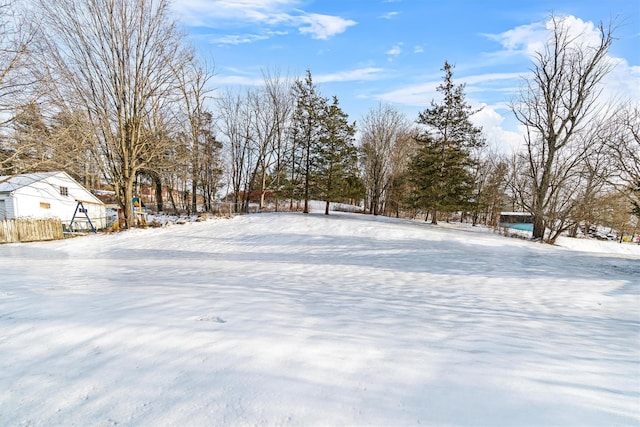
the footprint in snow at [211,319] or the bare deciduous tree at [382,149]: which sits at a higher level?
the bare deciduous tree at [382,149]

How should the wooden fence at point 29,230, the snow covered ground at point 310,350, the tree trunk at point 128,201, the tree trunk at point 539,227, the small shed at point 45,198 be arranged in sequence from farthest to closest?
the small shed at point 45,198, the tree trunk at point 539,227, the tree trunk at point 128,201, the wooden fence at point 29,230, the snow covered ground at point 310,350

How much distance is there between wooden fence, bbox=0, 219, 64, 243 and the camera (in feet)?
44.0

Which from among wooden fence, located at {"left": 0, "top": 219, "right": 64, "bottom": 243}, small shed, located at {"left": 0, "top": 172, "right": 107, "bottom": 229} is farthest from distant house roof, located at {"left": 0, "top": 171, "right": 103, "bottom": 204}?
wooden fence, located at {"left": 0, "top": 219, "right": 64, "bottom": 243}

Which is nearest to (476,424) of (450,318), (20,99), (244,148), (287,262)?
(450,318)

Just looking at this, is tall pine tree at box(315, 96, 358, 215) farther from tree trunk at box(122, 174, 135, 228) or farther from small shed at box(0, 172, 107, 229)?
small shed at box(0, 172, 107, 229)

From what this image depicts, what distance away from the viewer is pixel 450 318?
166 inches

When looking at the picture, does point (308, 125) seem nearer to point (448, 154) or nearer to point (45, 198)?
point (448, 154)

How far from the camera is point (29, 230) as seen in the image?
45.7 feet

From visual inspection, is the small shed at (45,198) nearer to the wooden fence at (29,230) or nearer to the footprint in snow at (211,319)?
the wooden fence at (29,230)

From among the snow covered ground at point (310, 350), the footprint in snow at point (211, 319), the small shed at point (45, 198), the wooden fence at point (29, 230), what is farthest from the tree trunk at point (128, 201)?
the footprint in snow at point (211, 319)

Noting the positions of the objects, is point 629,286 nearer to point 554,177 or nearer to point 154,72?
point 554,177

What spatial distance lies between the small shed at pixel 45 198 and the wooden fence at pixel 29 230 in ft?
17.0

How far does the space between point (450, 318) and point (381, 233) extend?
444 inches

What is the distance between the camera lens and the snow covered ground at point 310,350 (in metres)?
1.90
